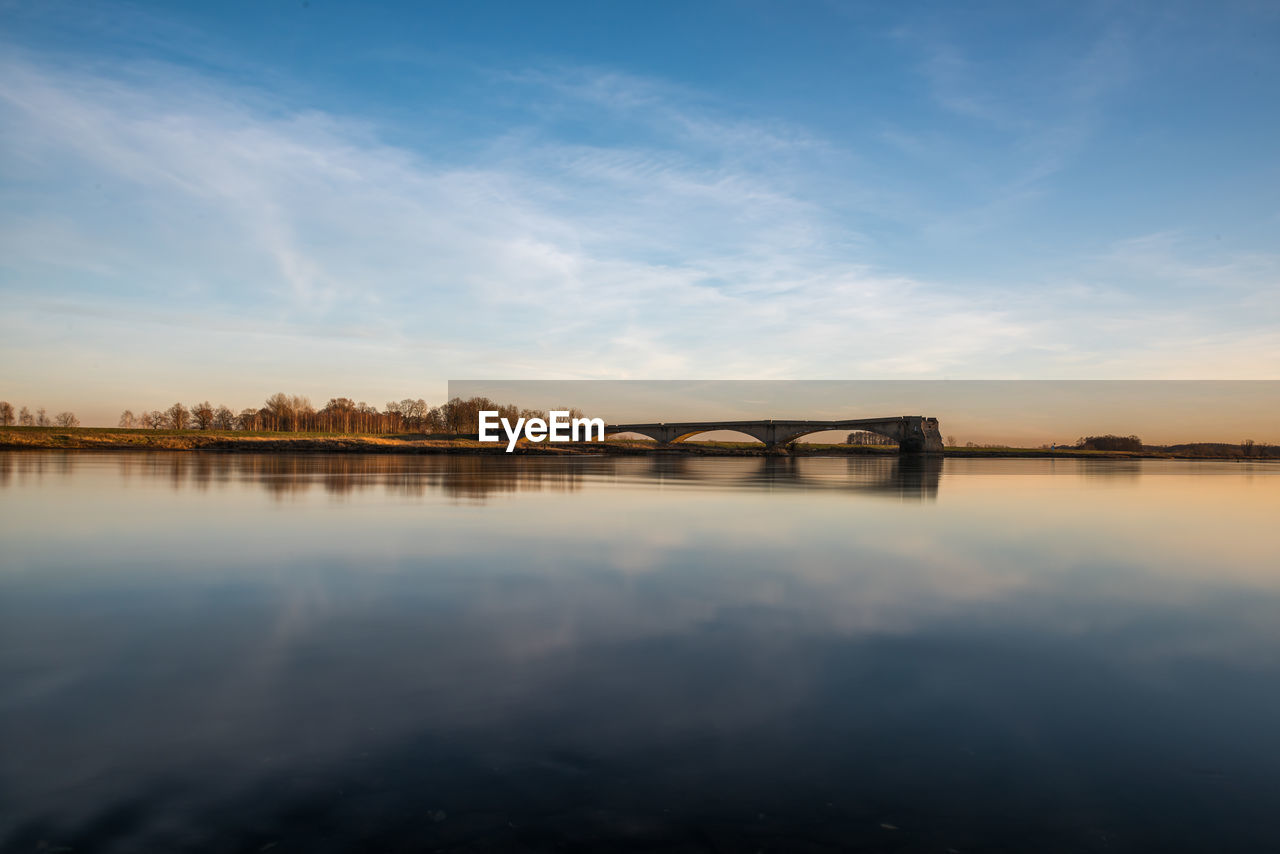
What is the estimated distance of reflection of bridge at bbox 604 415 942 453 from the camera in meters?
122

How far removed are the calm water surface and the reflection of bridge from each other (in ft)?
357

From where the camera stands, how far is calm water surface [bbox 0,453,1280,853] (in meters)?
4.08

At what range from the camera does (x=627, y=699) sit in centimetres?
601

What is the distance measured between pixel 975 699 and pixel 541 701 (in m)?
4.03

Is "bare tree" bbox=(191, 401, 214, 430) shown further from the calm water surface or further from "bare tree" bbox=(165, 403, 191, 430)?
the calm water surface

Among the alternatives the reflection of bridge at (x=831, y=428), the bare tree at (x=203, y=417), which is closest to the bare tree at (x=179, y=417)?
the bare tree at (x=203, y=417)

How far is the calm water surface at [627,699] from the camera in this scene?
4.08m

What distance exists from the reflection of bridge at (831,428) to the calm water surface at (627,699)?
109 meters

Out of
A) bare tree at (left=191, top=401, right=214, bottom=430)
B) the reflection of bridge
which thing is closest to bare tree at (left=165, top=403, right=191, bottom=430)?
bare tree at (left=191, top=401, right=214, bottom=430)

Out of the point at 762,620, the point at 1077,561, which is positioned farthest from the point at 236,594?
the point at 1077,561

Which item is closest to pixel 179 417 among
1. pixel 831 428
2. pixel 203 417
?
pixel 203 417

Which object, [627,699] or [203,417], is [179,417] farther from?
[627,699]

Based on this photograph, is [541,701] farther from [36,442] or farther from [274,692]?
[36,442]

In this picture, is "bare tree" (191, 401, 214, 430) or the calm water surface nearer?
the calm water surface
